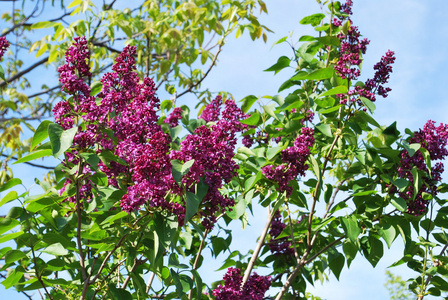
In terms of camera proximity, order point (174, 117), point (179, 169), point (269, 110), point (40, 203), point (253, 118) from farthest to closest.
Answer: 1. point (174, 117)
2. point (253, 118)
3. point (269, 110)
4. point (40, 203)
5. point (179, 169)

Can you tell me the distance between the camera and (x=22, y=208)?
1992mm

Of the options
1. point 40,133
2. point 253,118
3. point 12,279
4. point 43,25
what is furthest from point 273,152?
point 43,25

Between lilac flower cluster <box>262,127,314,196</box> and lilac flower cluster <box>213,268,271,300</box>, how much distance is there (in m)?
0.51

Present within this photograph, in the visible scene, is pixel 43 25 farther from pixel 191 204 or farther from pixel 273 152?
pixel 191 204

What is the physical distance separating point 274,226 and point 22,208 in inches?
60.5

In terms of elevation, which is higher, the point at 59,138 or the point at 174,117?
the point at 174,117

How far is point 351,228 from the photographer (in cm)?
211

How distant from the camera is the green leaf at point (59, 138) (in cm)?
164

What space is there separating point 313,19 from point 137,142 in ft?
4.96

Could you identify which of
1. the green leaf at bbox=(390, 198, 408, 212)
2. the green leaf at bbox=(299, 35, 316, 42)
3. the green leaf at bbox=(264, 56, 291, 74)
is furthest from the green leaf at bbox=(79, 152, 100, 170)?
the green leaf at bbox=(299, 35, 316, 42)

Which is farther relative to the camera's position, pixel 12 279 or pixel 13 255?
pixel 12 279

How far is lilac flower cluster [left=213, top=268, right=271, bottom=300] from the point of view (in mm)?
2256

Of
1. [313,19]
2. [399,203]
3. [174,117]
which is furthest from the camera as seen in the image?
[313,19]

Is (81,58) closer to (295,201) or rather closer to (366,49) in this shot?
(295,201)
